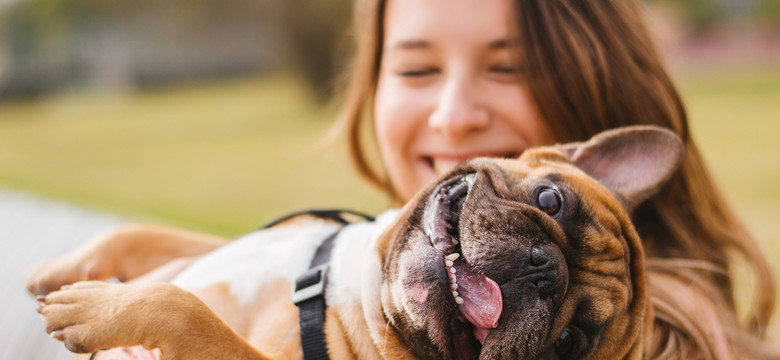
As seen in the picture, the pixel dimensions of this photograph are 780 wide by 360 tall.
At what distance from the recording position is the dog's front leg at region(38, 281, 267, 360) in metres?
1.91

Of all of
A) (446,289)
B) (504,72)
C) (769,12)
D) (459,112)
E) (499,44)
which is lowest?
(769,12)

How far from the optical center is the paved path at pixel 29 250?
3119mm

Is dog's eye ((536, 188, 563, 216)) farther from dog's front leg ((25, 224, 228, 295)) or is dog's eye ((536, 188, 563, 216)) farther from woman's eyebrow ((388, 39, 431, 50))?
dog's front leg ((25, 224, 228, 295))

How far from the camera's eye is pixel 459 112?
280 cm

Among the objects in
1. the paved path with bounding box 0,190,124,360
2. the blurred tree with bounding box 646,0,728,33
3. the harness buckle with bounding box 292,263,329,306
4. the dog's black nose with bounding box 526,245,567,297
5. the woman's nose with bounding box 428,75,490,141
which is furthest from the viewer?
the blurred tree with bounding box 646,0,728,33

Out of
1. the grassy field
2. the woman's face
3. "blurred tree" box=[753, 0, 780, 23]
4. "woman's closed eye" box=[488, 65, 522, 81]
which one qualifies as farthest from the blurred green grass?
"blurred tree" box=[753, 0, 780, 23]

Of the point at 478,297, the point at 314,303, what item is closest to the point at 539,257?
the point at 478,297

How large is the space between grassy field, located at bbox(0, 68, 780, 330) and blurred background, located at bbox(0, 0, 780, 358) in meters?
0.05

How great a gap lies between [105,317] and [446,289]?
Result: 3.21ft

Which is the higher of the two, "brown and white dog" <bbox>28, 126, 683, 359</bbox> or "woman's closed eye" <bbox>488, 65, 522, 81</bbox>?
"woman's closed eye" <bbox>488, 65, 522, 81</bbox>

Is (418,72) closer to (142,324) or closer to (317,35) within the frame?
(142,324)

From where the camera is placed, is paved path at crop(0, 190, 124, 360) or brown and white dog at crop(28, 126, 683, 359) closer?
brown and white dog at crop(28, 126, 683, 359)

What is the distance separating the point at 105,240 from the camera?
9.05 feet

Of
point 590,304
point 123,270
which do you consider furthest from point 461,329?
point 123,270
